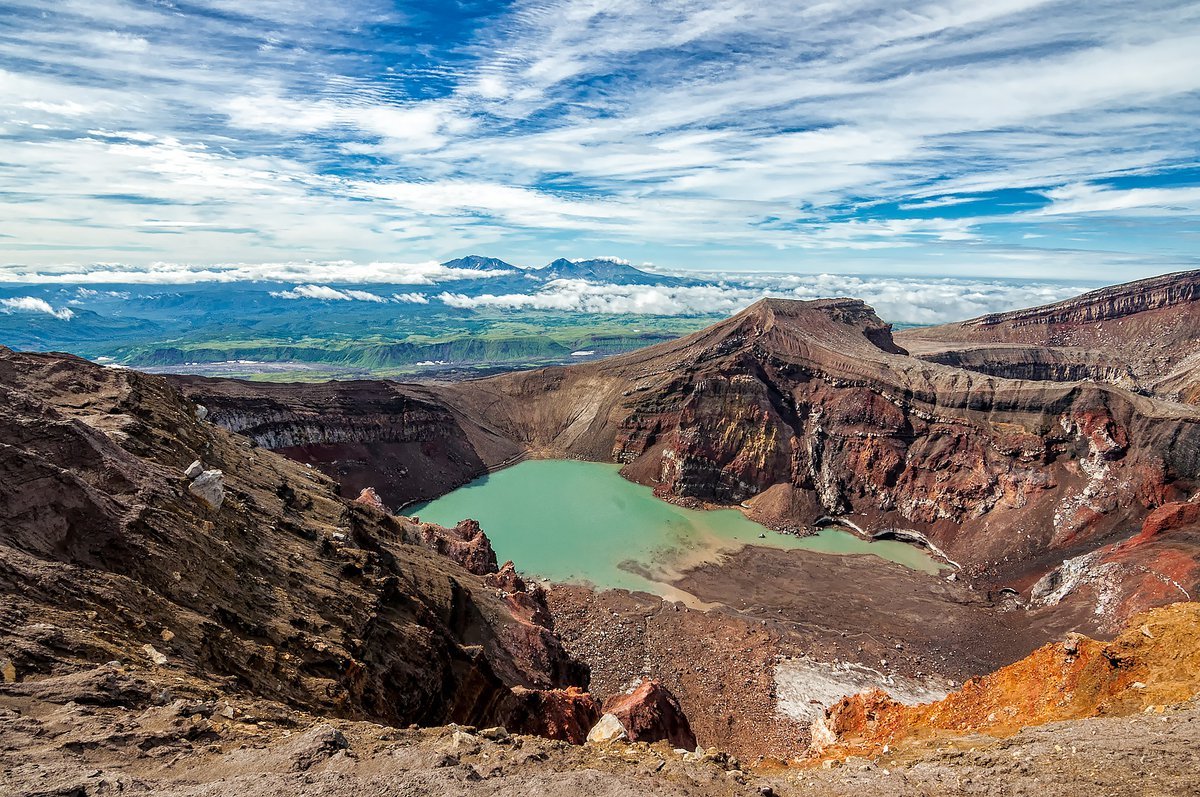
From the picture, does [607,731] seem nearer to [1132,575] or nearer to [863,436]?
[1132,575]

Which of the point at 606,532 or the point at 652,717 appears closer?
the point at 652,717

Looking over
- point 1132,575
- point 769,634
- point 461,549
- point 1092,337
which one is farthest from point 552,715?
point 1092,337

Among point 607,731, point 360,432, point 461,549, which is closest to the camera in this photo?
point 607,731

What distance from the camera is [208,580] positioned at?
12648 millimetres

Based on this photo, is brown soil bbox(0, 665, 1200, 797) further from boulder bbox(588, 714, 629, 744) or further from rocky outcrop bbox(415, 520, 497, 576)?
rocky outcrop bbox(415, 520, 497, 576)

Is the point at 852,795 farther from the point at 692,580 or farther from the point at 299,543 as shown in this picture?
the point at 692,580

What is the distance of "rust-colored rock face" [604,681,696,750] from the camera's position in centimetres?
1834

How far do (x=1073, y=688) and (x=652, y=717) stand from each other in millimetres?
11110

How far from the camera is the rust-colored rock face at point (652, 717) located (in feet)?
60.2

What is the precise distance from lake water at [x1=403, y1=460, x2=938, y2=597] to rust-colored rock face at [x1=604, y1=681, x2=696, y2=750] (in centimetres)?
1881

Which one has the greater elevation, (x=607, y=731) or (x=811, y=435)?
(x=811, y=435)

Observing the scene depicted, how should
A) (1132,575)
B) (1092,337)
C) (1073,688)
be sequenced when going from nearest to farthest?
(1073,688), (1132,575), (1092,337)

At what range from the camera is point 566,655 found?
24.3 m

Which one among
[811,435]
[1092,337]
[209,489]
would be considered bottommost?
[811,435]
